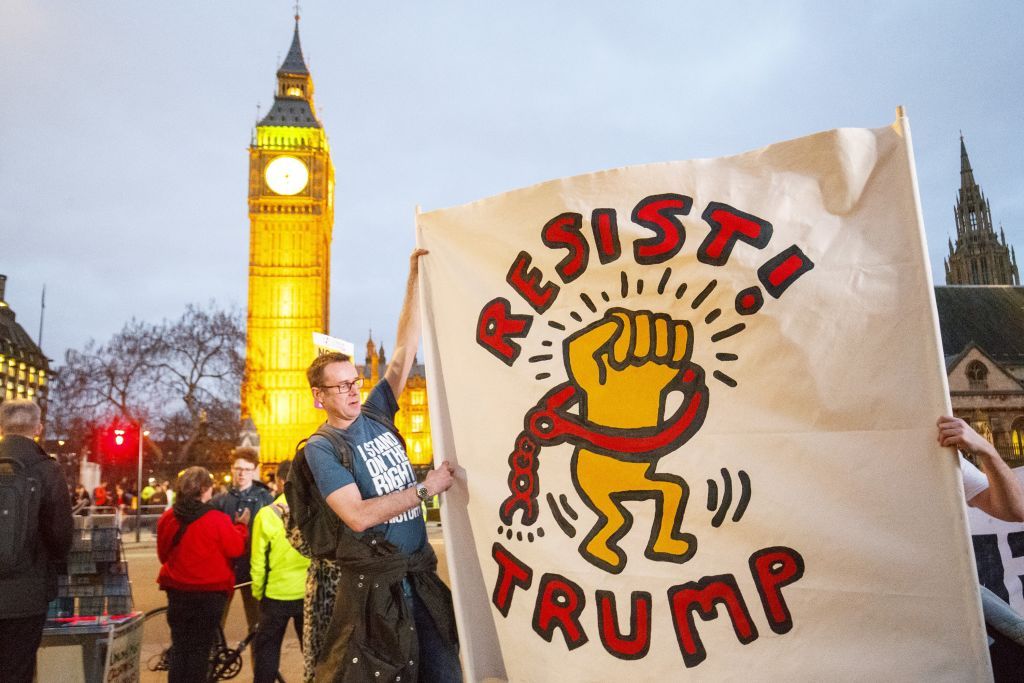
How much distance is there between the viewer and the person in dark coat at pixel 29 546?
353 centimetres

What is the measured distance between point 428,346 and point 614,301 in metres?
0.84

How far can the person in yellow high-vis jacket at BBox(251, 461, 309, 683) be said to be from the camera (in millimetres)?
4488

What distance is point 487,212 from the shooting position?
2.88 meters

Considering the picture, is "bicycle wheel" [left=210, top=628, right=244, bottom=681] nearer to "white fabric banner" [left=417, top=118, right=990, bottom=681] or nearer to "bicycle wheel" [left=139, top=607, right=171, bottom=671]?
"bicycle wheel" [left=139, top=607, right=171, bottom=671]

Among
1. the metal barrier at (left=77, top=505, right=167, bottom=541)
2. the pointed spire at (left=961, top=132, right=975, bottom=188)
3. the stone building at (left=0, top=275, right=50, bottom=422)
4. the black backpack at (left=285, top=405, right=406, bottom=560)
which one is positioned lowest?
the metal barrier at (left=77, top=505, right=167, bottom=541)

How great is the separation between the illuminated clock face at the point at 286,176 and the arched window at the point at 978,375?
48785 millimetres

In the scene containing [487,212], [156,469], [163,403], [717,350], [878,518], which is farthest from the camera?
[163,403]

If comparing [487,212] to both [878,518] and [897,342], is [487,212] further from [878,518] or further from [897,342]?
[878,518]

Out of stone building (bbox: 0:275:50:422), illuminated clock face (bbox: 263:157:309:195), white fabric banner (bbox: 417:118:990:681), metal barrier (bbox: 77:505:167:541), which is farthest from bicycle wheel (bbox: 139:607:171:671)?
stone building (bbox: 0:275:50:422)

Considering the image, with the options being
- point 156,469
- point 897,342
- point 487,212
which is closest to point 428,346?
point 487,212

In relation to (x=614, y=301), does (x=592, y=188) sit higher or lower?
higher

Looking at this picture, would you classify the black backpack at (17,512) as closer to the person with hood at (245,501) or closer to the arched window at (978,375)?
the person with hood at (245,501)

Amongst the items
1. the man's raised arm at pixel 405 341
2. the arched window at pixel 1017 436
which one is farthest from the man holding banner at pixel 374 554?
the arched window at pixel 1017 436

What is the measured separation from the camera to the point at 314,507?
2873 millimetres
